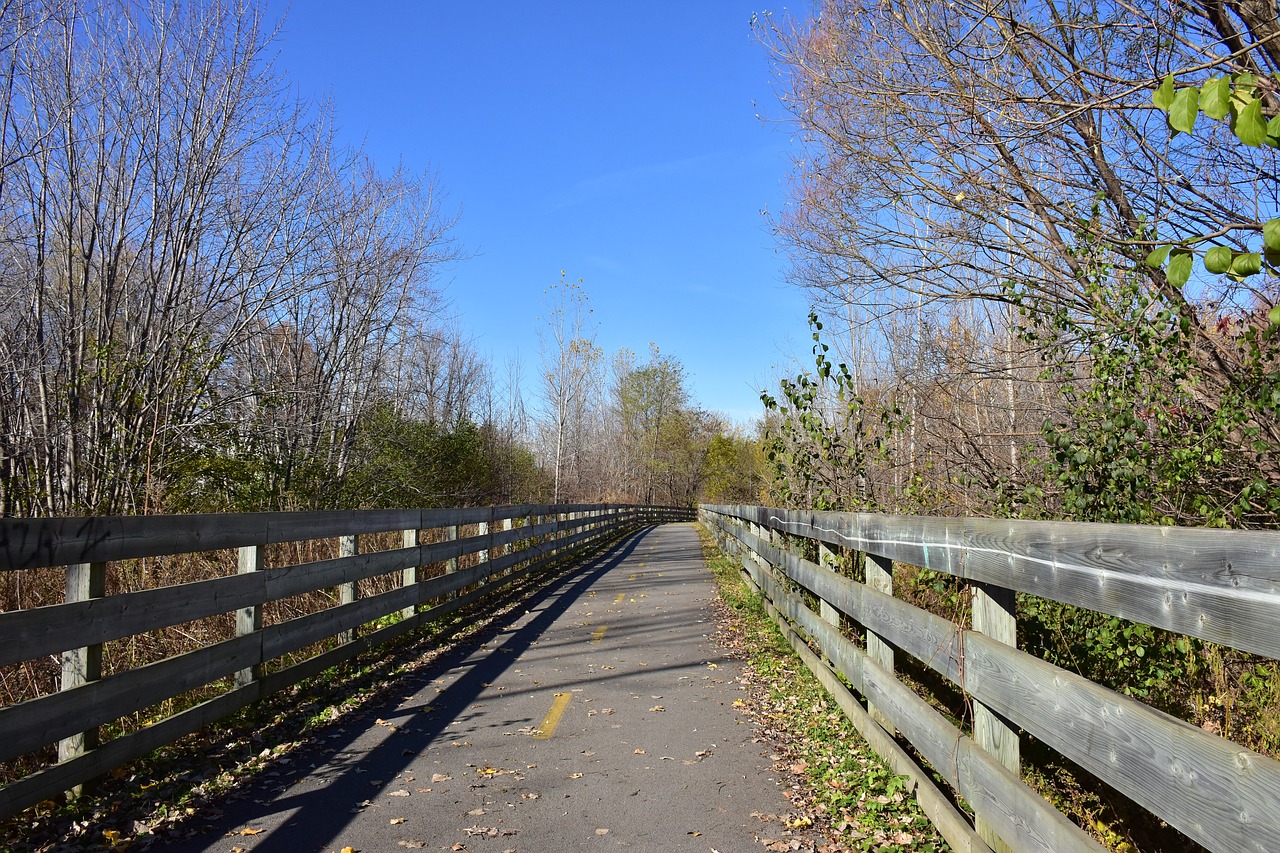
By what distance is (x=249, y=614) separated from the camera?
238 inches

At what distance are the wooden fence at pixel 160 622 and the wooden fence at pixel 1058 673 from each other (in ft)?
13.3

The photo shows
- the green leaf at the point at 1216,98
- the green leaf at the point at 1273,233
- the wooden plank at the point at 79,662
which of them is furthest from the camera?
the wooden plank at the point at 79,662

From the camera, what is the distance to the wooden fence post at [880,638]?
5.20 meters

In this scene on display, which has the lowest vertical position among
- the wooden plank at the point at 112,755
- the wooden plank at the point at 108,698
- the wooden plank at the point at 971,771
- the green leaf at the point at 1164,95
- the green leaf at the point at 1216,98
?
the wooden plank at the point at 112,755

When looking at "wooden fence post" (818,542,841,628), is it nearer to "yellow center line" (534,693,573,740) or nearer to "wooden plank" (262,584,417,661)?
"yellow center line" (534,693,573,740)

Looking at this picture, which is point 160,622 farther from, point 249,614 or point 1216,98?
point 1216,98

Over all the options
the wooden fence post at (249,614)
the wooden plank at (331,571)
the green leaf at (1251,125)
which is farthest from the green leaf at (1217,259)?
the wooden plank at (331,571)

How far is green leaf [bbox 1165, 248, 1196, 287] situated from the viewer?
2758 millimetres

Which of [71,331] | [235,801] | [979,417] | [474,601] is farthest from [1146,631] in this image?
[71,331]

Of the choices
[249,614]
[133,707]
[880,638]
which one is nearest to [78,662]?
[133,707]

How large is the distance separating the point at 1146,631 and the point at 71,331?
11454 mm

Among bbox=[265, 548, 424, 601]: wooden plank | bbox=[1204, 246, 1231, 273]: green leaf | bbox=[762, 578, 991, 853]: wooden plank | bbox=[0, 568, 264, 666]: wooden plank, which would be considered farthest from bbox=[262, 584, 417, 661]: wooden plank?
bbox=[1204, 246, 1231, 273]: green leaf

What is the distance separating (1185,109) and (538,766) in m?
4.66

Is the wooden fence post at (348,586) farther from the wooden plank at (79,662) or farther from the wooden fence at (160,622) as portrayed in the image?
the wooden plank at (79,662)
